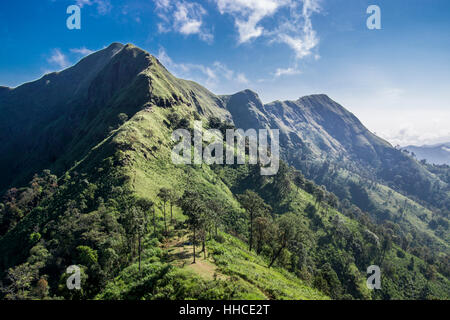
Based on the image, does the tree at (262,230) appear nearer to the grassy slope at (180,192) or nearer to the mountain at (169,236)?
the mountain at (169,236)

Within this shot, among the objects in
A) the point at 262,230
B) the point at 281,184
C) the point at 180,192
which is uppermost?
the point at 180,192

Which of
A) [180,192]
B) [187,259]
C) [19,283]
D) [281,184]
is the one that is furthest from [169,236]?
[281,184]

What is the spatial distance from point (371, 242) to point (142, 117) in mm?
154087

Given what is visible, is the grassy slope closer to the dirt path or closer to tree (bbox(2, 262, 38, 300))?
the dirt path

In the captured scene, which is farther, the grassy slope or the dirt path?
the grassy slope

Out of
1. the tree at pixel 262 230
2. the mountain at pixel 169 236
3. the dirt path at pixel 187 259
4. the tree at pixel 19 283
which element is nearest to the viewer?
the dirt path at pixel 187 259

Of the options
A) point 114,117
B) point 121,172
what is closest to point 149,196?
point 121,172

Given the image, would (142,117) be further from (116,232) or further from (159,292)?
(159,292)

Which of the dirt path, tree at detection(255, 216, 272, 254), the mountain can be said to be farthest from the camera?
tree at detection(255, 216, 272, 254)

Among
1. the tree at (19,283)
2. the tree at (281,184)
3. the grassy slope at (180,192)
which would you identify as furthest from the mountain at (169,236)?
the tree at (281,184)

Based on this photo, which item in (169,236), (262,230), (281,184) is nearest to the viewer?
(169,236)

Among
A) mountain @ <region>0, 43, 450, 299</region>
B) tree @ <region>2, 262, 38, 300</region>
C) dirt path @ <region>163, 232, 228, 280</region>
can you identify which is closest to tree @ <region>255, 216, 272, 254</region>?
mountain @ <region>0, 43, 450, 299</region>

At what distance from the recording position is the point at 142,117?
118 metres

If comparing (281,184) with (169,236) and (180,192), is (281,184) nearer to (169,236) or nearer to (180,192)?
(180,192)
